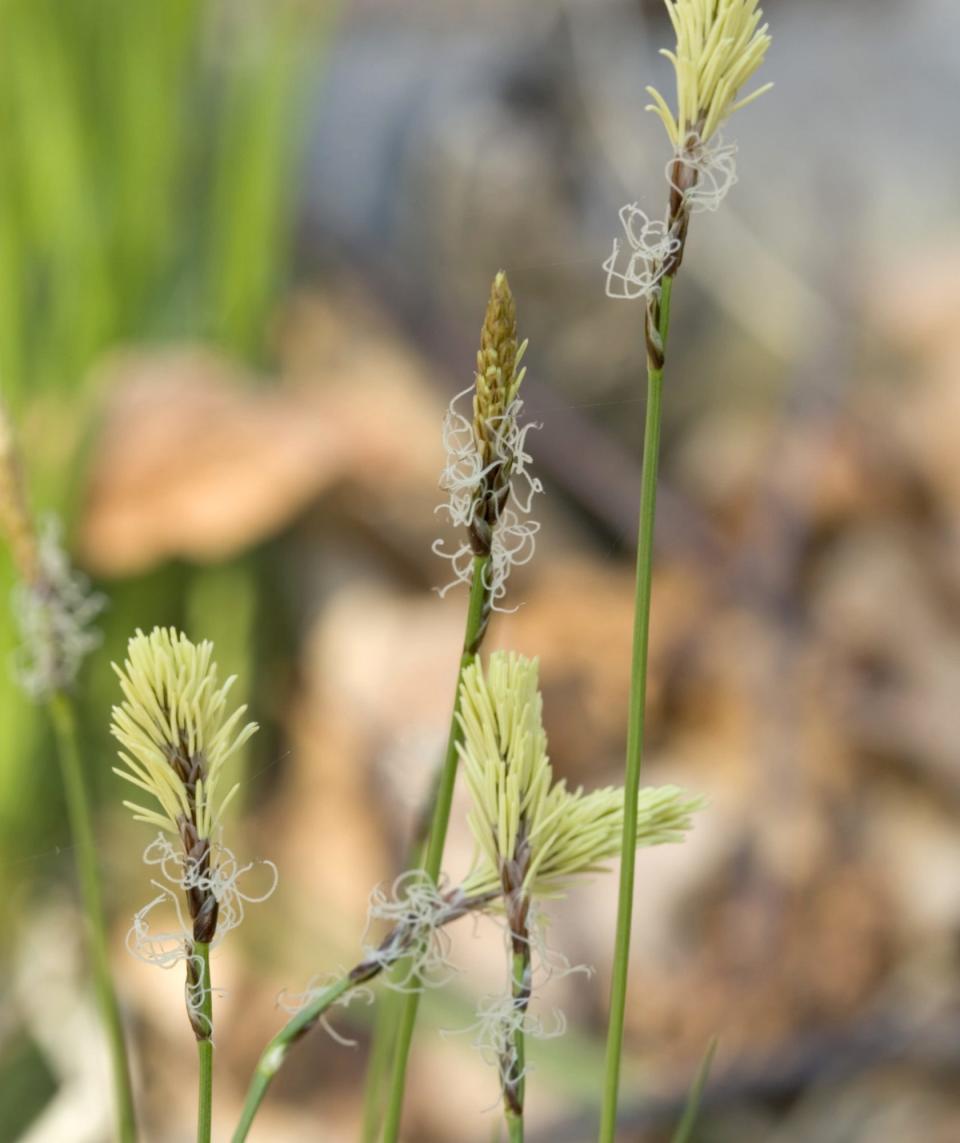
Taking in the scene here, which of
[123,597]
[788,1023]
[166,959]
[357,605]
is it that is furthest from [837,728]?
[166,959]

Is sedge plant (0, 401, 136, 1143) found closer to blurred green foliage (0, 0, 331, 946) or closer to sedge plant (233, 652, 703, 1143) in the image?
sedge plant (233, 652, 703, 1143)

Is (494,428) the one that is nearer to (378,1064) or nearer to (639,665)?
(639,665)

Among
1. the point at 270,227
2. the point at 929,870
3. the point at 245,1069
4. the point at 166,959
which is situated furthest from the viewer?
the point at 270,227

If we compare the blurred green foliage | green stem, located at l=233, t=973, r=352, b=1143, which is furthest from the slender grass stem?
the blurred green foliage

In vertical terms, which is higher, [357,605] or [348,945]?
[357,605]

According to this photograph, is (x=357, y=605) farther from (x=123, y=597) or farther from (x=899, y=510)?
(x=899, y=510)

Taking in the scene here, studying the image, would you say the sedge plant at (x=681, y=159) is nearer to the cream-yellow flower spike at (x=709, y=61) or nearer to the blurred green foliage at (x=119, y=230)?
the cream-yellow flower spike at (x=709, y=61)

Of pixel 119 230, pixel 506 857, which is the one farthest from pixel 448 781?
pixel 119 230
